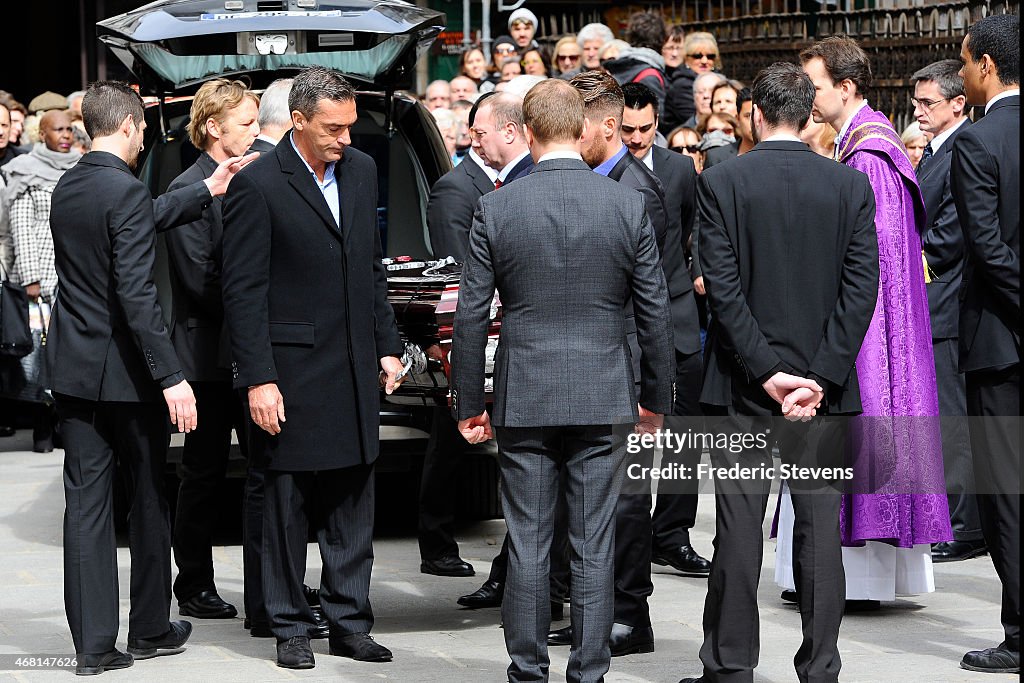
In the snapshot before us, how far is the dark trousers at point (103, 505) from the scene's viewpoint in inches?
231

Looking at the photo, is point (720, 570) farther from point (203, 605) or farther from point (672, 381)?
point (203, 605)

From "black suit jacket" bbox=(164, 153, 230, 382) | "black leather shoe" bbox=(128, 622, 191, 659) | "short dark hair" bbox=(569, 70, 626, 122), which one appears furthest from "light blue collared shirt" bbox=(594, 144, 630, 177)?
"black leather shoe" bbox=(128, 622, 191, 659)

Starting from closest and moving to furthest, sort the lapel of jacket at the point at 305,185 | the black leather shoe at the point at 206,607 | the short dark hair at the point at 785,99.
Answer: the short dark hair at the point at 785,99
the lapel of jacket at the point at 305,185
the black leather shoe at the point at 206,607

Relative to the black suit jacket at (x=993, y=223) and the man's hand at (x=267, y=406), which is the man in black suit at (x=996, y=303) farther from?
the man's hand at (x=267, y=406)

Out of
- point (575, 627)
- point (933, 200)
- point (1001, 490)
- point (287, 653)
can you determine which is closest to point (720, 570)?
point (575, 627)

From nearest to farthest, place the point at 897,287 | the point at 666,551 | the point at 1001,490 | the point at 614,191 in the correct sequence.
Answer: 1. the point at 614,191
2. the point at 1001,490
3. the point at 897,287
4. the point at 666,551

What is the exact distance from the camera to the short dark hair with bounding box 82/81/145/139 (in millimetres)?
5949

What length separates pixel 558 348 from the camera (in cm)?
520

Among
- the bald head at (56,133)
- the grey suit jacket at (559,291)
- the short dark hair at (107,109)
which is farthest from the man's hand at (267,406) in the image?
the bald head at (56,133)

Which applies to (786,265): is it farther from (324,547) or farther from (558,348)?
(324,547)

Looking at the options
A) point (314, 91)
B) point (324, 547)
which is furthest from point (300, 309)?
point (324, 547)

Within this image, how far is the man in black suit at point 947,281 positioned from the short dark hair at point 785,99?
2.60 meters

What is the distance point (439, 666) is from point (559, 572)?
0.89 meters

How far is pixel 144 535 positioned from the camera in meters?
6.03
